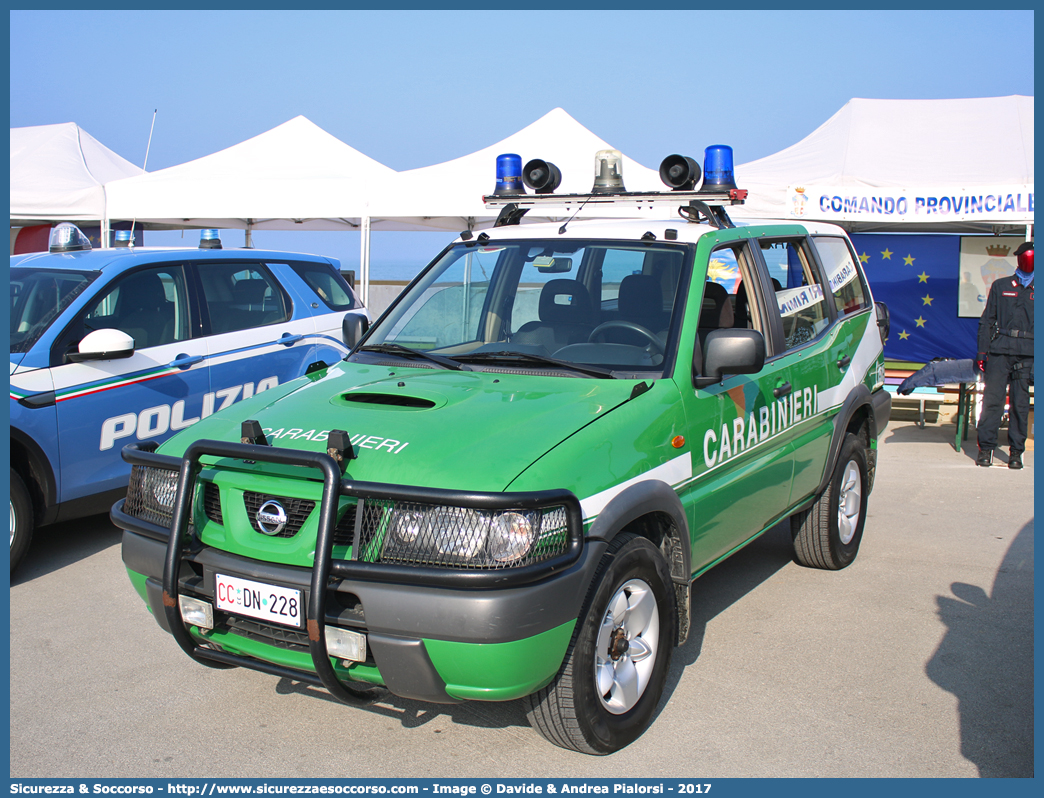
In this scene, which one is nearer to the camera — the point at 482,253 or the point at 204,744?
the point at 204,744

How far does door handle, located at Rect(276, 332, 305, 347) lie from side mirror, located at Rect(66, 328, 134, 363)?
1.36 m

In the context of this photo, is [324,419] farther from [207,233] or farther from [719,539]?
[207,233]

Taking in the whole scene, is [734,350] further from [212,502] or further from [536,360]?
[212,502]

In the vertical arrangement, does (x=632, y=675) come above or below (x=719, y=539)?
below

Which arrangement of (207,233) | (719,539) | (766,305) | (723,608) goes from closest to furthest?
(719,539), (766,305), (723,608), (207,233)

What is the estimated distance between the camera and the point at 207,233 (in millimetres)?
6875

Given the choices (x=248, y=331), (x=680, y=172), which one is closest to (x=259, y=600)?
(x=680, y=172)

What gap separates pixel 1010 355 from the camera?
834cm

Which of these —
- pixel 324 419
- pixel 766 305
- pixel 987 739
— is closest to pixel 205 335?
pixel 324 419

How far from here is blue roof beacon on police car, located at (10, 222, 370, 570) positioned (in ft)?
16.0

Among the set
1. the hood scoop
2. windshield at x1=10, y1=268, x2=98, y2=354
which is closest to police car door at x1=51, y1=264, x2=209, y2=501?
windshield at x1=10, y1=268, x2=98, y2=354

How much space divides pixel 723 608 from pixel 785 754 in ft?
4.77

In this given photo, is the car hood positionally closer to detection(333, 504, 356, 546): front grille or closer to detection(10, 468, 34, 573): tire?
detection(333, 504, 356, 546): front grille

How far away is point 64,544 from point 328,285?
2.79 metres
